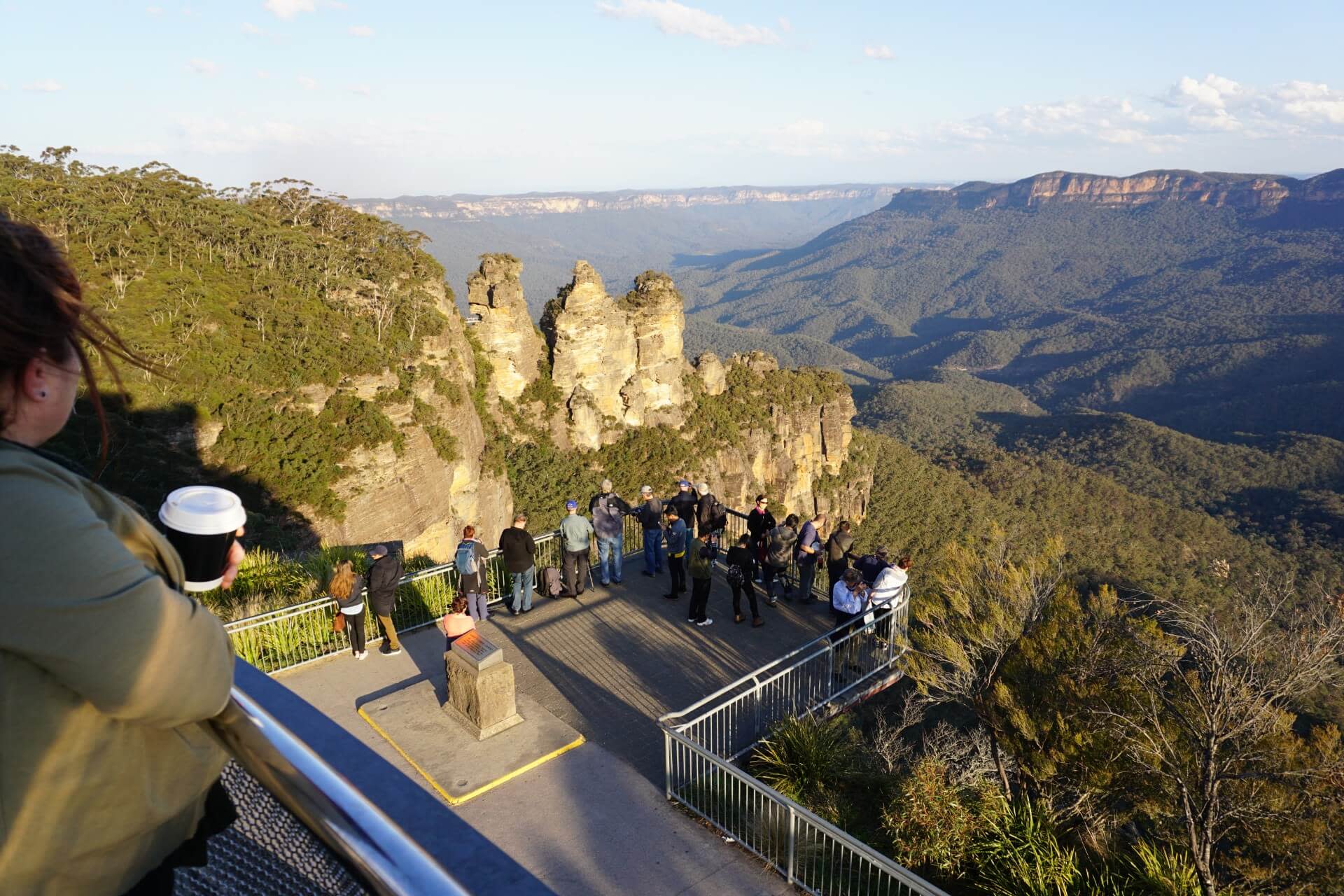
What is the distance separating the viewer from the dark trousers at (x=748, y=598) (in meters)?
12.5

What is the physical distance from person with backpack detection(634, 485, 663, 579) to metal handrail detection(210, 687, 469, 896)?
12088 mm

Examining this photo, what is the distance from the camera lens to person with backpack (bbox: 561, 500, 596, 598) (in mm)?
13148

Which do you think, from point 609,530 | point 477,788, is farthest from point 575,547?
point 477,788

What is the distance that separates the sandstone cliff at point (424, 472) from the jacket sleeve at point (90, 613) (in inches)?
1036

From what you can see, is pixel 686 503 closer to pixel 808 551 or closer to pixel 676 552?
pixel 676 552

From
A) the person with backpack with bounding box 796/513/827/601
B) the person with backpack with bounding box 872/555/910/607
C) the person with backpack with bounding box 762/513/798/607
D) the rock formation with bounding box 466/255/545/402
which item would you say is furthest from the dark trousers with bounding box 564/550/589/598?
the rock formation with bounding box 466/255/545/402

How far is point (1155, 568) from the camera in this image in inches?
2456

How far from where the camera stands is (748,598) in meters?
12.8

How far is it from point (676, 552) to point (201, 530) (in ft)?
38.9

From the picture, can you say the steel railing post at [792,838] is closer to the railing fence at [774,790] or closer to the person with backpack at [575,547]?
the railing fence at [774,790]

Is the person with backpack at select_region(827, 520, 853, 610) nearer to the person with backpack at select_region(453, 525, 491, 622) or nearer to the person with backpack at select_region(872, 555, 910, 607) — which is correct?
the person with backpack at select_region(872, 555, 910, 607)

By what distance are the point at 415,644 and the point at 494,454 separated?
102ft

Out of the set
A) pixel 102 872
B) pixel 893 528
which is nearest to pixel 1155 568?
pixel 893 528

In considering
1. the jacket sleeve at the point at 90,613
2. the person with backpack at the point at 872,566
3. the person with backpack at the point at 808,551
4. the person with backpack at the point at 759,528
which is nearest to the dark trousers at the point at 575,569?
the person with backpack at the point at 759,528
